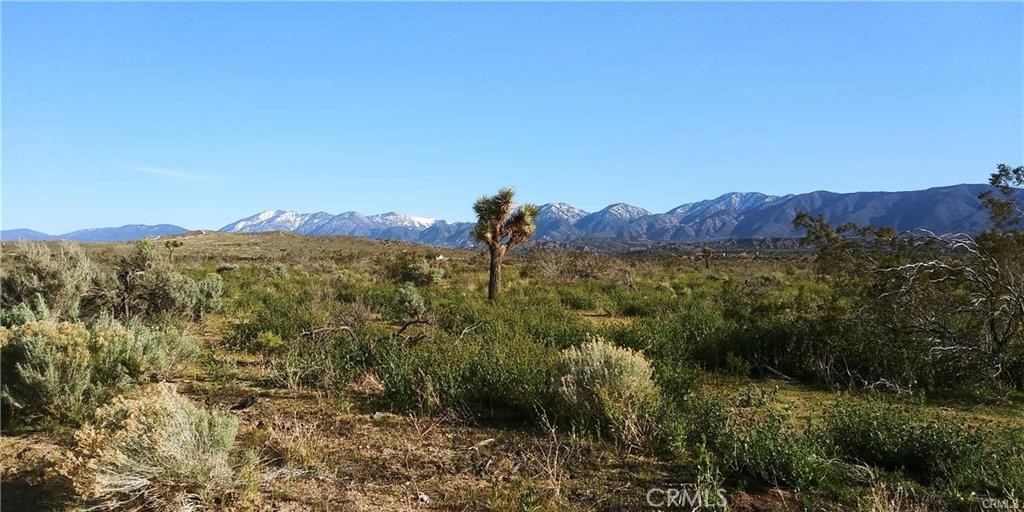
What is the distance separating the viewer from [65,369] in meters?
6.06

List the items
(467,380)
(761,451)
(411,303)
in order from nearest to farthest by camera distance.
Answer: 1. (761,451)
2. (467,380)
3. (411,303)

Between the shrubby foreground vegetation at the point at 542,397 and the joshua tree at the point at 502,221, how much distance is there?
775 cm

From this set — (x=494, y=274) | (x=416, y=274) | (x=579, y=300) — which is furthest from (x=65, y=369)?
(x=416, y=274)

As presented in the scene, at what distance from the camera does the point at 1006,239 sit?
784 cm

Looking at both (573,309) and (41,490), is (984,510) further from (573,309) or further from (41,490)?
(573,309)

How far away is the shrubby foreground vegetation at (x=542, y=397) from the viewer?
4211 mm

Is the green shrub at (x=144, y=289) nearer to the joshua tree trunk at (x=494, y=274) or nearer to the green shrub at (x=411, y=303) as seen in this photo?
the green shrub at (x=411, y=303)

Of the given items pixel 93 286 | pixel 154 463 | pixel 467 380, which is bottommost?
pixel 467 380

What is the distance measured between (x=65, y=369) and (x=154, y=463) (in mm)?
3206

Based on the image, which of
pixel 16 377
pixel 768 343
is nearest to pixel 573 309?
pixel 768 343

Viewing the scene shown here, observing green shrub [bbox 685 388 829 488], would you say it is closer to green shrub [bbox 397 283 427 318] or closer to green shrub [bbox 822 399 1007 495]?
green shrub [bbox 822 399 1007 495]

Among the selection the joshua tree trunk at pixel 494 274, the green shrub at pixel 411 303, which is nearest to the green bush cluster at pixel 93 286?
the green shrub at pixel 411 303

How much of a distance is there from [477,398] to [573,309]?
993 cm

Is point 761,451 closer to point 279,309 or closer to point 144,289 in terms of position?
point 279,309
